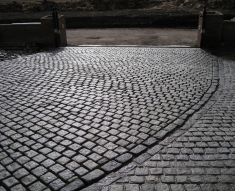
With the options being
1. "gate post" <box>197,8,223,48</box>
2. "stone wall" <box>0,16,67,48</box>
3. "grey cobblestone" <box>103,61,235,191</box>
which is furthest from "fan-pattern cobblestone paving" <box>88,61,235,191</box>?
"stone wall" <box>0,16,67,48</box>

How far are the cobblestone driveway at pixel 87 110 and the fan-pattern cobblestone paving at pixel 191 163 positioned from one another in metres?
0.19

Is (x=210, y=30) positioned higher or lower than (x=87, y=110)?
higher

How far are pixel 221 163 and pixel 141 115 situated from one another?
190cm

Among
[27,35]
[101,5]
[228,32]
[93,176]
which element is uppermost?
[101,5]

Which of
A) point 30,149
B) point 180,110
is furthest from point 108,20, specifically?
point 30,149

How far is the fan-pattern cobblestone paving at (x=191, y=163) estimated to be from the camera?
3510 mm

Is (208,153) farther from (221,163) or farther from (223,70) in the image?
(223,70)

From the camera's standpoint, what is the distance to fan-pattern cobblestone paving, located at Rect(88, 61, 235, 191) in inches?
138

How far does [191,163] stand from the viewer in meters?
3.93

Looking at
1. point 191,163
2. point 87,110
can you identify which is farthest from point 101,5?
point 191,163

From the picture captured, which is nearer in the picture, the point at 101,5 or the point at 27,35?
the point at 27,35

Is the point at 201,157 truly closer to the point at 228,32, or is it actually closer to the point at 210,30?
the point at 210,30

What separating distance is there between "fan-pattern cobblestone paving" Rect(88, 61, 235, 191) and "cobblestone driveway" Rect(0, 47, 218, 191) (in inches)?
7.6

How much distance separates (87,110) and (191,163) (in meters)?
2.53
